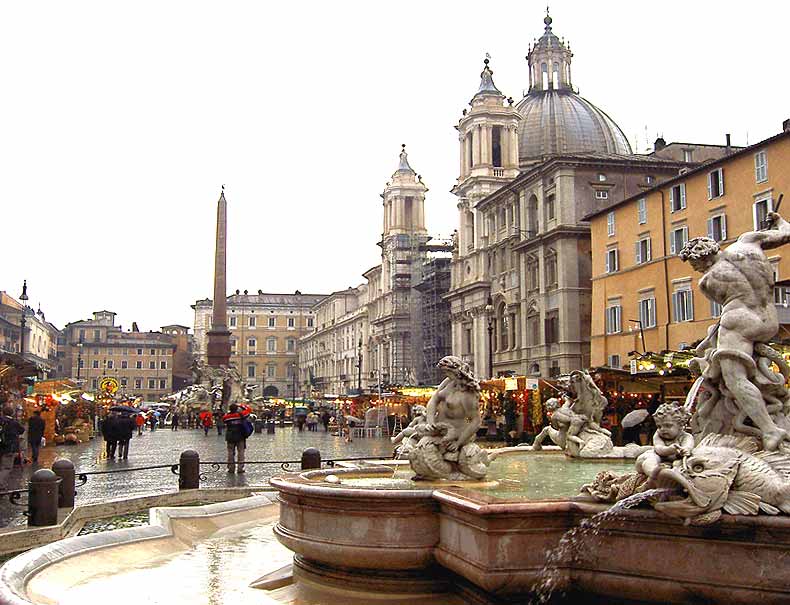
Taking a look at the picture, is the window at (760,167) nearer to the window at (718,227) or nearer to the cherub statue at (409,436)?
the window at (718,227)

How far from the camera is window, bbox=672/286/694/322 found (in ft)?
109

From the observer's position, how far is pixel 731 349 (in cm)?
578

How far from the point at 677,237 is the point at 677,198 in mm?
1621

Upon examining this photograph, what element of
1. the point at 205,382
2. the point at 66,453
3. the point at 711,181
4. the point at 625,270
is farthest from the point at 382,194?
the point at 66,453

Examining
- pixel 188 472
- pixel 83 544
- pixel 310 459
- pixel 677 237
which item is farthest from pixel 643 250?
pixel 83 544

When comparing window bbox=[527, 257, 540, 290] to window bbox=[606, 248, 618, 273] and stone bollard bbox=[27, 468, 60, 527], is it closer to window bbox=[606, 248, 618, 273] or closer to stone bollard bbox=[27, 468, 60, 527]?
window bbox=[606, 248, 618, 273]

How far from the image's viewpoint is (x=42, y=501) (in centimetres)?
944

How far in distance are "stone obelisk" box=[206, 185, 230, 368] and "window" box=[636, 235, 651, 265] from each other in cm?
2465

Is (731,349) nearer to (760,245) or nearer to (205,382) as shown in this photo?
(760,245)

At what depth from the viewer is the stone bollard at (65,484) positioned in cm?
1067

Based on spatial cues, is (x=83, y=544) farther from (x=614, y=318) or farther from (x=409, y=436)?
(x=614, y=318)

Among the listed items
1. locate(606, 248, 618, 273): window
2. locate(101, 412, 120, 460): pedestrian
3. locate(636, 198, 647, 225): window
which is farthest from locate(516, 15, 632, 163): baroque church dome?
locate(101, 412, 120, 460): pedestrian

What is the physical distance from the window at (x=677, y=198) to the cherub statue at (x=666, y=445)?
99.7ft

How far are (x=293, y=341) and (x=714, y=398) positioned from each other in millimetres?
120292
